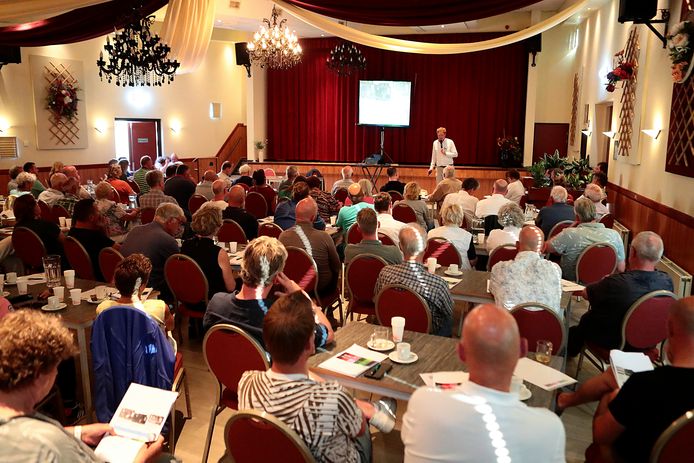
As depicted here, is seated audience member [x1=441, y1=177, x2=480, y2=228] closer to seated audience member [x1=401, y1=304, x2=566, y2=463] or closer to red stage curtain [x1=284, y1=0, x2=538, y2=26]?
red stage curtain [x1=284, y1=0, x2=538, y2=26]

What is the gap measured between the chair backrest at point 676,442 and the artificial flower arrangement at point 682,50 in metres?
4.71

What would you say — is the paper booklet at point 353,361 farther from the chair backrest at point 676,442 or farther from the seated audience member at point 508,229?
the seated audience member at point 508,229

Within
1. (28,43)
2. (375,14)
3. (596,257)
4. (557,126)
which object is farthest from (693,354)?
(557,126)

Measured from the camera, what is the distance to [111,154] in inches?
577

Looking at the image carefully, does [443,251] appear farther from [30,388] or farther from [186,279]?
[30,388]

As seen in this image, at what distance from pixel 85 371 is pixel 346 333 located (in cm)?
176

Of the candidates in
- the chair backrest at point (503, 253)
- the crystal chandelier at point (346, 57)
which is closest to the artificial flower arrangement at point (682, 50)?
the chair backrest at point (503, 253)

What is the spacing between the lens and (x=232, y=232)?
650 cm

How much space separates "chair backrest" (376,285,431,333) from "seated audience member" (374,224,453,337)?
5cm

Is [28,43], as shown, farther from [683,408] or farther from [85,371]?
[683,408]

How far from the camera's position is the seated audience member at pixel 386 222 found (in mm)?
5930

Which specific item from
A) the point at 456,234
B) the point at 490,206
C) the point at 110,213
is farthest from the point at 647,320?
the point at 110,213

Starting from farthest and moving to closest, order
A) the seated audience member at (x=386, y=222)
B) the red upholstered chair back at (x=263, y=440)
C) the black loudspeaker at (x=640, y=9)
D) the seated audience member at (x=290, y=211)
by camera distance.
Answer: the seated audience member at (x=290, y=211) → the black loudspeaker at (x=640, y=9) → the seated audience member at (x=386, y=222) → the red upholstered chair back at (x=263, y=440)

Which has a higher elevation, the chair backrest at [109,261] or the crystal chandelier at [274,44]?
the crystal chandelier at [274,44]
